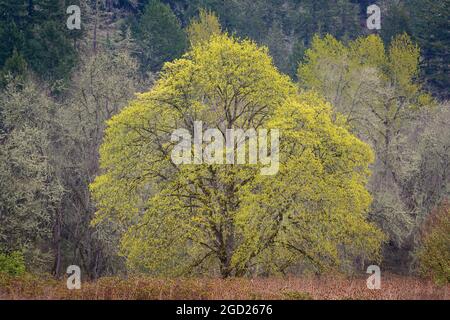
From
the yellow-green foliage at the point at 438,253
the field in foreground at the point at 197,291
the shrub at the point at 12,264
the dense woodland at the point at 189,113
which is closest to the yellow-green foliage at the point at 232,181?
the dense woodland at the point at 189,113

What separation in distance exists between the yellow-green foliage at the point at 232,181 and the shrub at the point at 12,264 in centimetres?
381

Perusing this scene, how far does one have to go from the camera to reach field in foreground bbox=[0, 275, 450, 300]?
14.6 m

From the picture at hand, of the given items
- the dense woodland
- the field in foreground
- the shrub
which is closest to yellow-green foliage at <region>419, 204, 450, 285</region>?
the dense woodland

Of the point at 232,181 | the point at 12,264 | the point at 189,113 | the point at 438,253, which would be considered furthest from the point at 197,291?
the point at 438,253

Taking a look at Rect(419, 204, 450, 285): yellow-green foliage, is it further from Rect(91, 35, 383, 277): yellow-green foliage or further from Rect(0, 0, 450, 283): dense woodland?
Rect(91, 35, 383, 277): yellow-green foliage

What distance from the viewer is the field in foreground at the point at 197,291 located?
1463 centimetres

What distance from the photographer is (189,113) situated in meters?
23.8

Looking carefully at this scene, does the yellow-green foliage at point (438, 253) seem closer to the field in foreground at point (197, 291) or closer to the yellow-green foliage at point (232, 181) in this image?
the yellow-green foliage at point (232, 181)

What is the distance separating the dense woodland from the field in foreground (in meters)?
4.21

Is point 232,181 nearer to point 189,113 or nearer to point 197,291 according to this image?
point 189,113

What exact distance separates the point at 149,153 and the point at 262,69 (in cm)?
494

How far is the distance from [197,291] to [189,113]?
9.67 m

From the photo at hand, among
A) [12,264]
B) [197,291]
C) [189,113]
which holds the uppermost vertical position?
[189,113]
